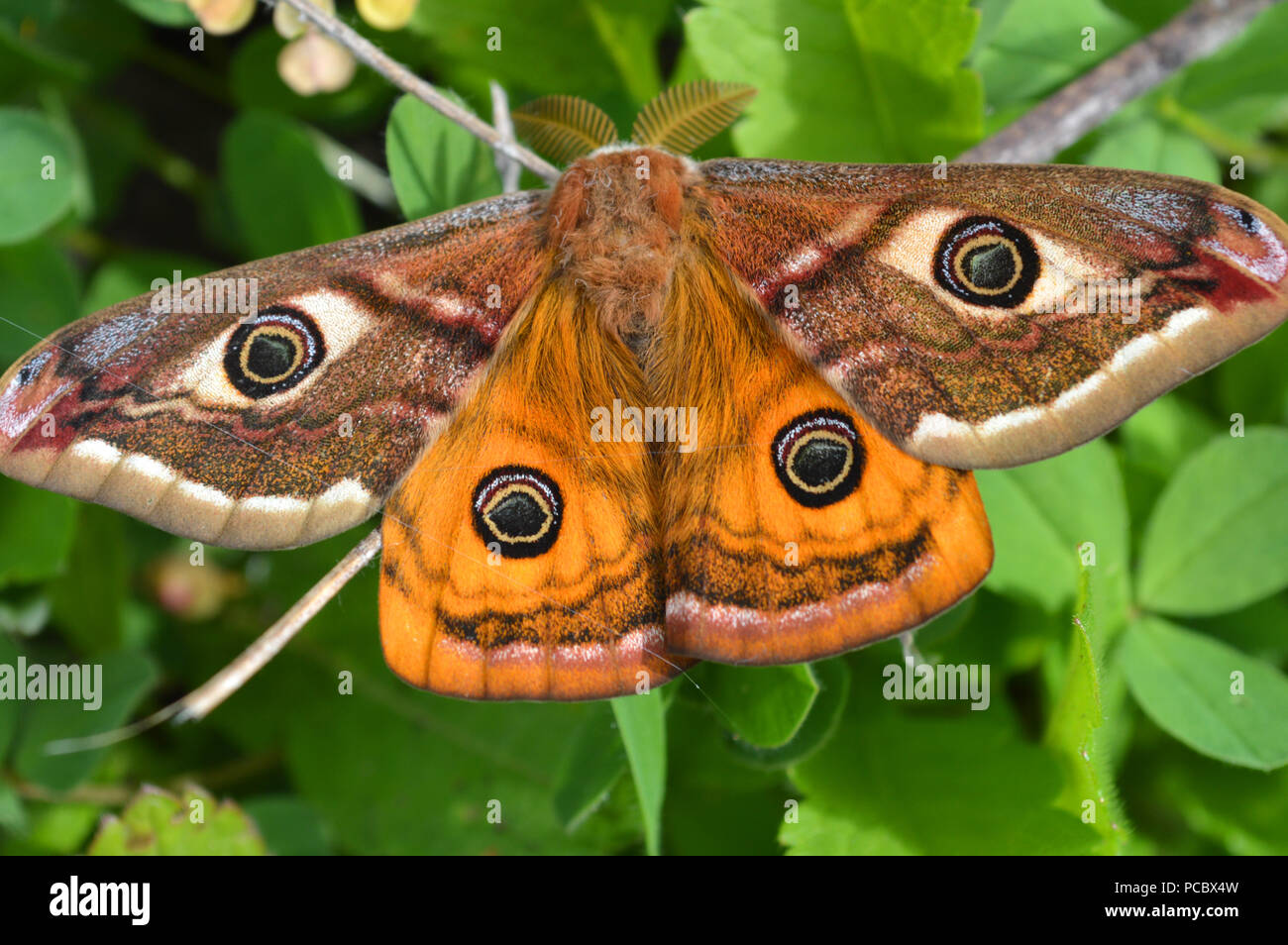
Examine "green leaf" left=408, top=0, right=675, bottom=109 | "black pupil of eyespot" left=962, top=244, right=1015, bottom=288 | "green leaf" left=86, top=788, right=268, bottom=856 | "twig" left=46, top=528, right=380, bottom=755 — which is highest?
"green leaf" left=408, top=0, right=675, bottom=109

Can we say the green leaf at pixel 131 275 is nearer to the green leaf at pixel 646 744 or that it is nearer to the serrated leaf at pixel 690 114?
the serrated leaf at pixel 690 114

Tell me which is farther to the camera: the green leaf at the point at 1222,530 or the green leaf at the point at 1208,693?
the green leaf at the point at 1222,530

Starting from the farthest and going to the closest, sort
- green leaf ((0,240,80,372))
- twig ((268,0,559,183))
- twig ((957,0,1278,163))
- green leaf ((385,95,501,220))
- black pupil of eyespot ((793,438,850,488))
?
green leaf ((0,240,80,372)), twig ((957,0,1278,163)), green leaf ((385,95,501,220)), twig ((268,0,559,183)), black pupil of eyespot ((793,438,850,488))

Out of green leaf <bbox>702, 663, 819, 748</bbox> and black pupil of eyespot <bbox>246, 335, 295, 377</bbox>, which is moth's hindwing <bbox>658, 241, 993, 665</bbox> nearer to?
green leaf <bbox>702, 663, 819, 748</bbox>

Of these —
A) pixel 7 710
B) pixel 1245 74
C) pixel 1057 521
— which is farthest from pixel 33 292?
pixel 1245 74

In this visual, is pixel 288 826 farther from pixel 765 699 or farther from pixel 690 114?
pixel 690 114

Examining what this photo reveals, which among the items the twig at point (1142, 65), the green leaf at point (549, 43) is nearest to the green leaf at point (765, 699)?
the twig at point (1142, 65)

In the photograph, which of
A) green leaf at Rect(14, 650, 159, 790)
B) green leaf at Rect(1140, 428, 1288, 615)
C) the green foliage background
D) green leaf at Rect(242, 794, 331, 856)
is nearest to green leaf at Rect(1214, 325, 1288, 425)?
the green foliage background

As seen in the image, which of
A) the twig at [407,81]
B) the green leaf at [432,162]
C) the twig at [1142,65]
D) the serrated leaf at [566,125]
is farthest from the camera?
the twig at [1142,65]
